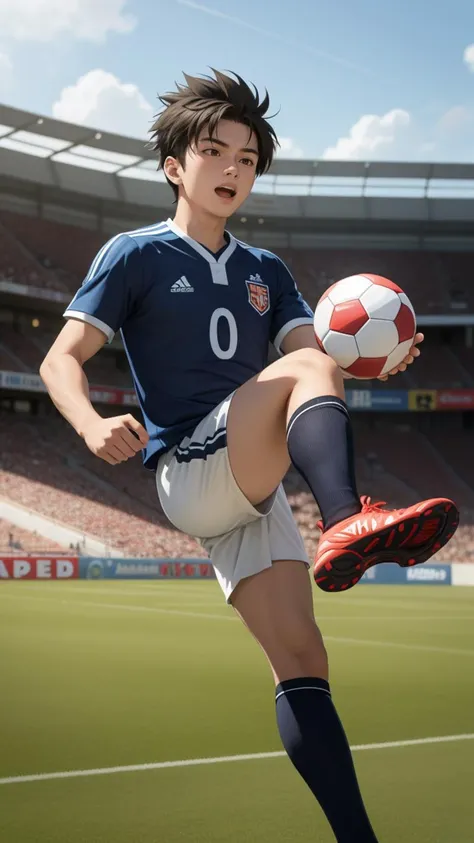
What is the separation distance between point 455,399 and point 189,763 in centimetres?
3376

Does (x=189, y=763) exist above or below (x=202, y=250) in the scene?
below

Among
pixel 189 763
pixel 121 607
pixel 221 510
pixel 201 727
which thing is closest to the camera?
pixel 221 510

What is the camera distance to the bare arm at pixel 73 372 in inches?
115

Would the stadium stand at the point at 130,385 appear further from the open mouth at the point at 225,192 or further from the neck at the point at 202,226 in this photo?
the open mouth at the point at 225,192

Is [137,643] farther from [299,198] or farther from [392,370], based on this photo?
[299,198]

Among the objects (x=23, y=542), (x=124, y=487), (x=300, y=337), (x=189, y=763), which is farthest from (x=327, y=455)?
(x=124, y=487)

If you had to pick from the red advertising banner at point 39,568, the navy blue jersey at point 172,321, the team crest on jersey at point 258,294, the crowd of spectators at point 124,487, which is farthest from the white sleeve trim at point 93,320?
the crowd of spectators at point 124,487

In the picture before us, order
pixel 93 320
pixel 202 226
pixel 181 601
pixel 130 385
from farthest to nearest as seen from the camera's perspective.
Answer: pixel 130 385, pixel 181 601, pixel 202 226, pixel 93 320

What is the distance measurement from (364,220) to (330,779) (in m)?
38.1

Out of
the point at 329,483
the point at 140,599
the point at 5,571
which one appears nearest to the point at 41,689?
the point at 329,483

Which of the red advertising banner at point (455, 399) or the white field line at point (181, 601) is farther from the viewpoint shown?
the red advertising banner at point (455, 399)

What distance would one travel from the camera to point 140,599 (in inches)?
687

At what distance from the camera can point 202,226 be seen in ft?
11.4

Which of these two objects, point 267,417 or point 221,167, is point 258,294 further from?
point 267,417
